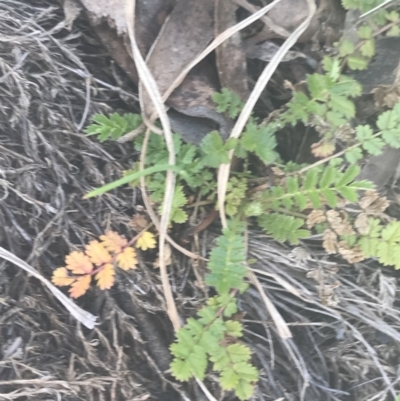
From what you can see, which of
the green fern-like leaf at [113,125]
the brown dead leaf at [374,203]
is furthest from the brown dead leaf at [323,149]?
the green fern-like leaf at [113,125]

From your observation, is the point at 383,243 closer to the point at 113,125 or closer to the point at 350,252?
the point at 350,252

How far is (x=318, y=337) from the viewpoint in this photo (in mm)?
1299

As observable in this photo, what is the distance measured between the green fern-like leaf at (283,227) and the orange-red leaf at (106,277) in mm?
361

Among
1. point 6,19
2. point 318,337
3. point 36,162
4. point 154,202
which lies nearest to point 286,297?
point 318,337

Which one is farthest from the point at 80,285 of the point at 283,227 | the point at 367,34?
the point at 367,34

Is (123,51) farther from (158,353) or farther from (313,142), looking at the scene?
(158,353)

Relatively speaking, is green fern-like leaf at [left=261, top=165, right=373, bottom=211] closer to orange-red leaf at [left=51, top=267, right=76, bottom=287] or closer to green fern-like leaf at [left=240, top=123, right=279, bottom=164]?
green fern-like leaf at [left=240, top=123, right=279, bottom=164]

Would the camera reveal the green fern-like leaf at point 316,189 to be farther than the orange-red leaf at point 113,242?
No

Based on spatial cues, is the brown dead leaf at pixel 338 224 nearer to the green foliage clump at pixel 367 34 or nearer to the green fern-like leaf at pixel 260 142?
the green fern-like leaf at pixel 260 142

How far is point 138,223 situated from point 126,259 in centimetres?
9

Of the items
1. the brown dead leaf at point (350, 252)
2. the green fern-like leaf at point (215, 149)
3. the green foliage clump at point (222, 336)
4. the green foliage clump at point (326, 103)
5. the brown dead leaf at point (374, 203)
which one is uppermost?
the green foliage clump at point (326, 103)

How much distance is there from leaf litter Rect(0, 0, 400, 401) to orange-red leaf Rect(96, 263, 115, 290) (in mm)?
12

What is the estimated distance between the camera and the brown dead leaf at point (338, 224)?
117 centimetres

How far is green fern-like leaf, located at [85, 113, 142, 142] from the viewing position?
1185mm
